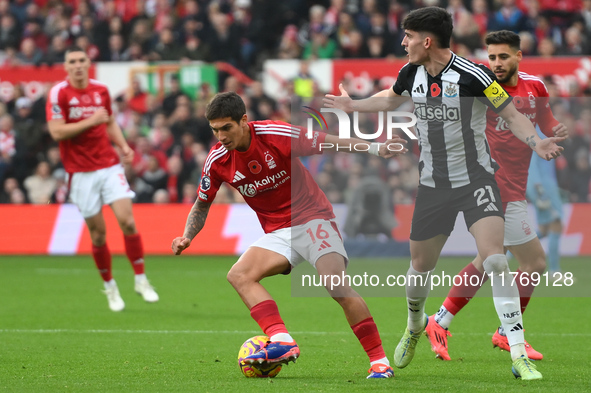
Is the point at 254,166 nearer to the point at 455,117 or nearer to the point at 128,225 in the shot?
the point at 455,117

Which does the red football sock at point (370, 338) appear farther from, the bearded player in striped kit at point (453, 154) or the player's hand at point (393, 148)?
the player's hand at point (393, 148)

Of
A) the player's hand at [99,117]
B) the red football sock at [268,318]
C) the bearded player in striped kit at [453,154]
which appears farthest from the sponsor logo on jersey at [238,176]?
the player's hand at [99,117]

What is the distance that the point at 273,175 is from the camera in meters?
5.93

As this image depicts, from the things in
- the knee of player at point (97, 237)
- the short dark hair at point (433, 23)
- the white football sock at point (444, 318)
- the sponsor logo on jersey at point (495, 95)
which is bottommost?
the knee of player at point (97, 237)

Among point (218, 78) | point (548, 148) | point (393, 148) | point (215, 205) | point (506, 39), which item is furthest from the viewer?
point (218, 78)

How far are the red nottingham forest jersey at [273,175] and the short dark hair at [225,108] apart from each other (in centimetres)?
24

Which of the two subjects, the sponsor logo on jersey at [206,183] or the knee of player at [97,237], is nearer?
the sponsor logo on jersey at [206,183]

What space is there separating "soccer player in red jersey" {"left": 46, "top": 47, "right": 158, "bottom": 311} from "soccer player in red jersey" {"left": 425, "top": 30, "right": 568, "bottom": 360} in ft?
12.4

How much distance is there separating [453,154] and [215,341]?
2.72 m

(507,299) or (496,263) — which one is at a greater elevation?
(496,263)

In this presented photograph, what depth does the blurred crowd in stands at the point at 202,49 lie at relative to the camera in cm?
1570

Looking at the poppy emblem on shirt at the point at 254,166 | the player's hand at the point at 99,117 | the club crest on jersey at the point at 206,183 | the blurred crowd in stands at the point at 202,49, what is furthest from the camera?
the blurred crowd in stands at the point at 202,49

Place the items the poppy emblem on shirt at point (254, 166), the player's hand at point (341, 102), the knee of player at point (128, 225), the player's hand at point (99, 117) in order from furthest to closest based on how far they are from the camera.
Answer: the knee of player at point (128, 225) → the player's hand at point (99, 117) → the player's hand at point (341, 102) → the poppy emblem on shirt at point (254, 166)

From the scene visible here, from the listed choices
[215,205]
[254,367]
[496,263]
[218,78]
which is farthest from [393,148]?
[218,78]
